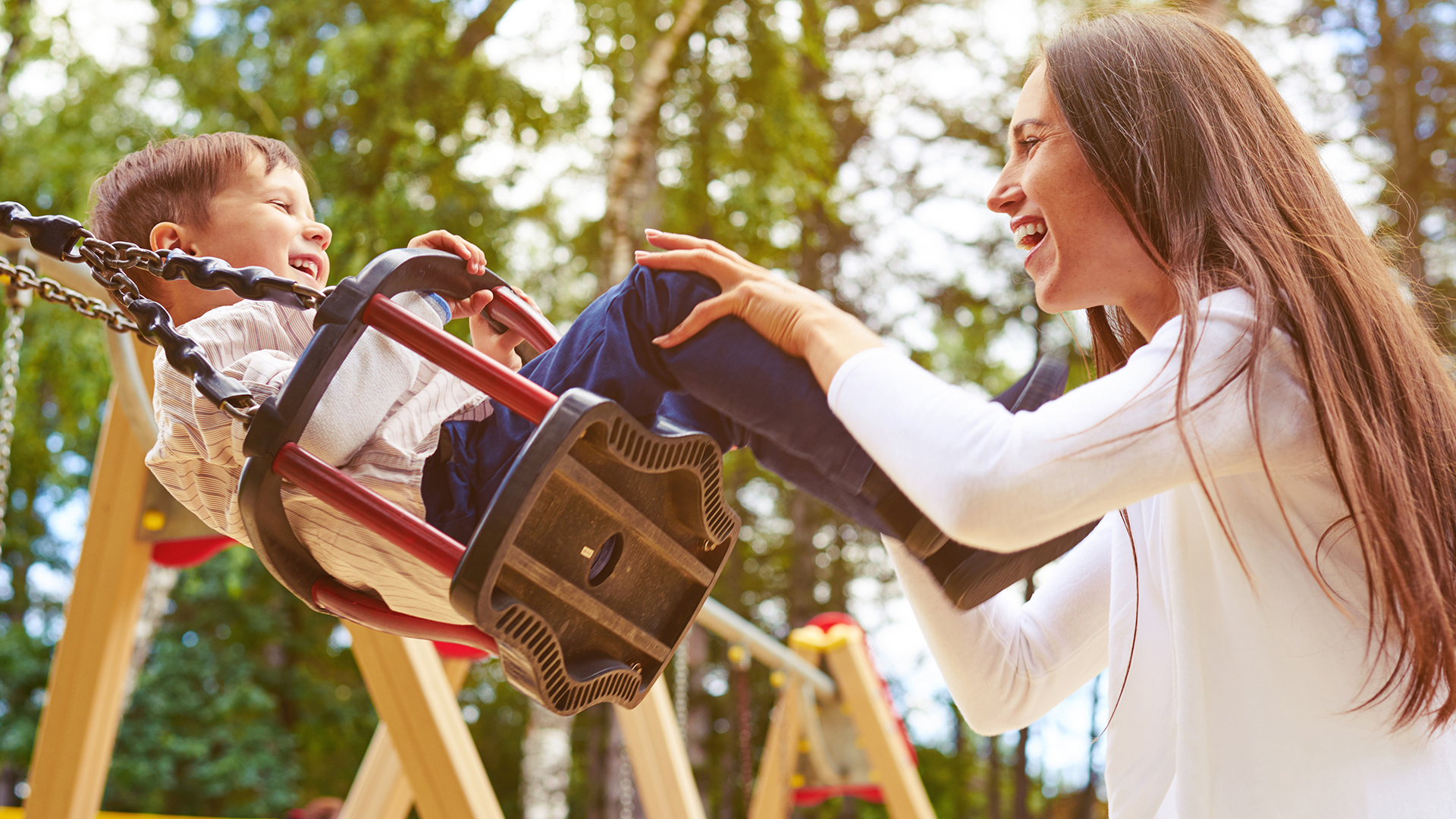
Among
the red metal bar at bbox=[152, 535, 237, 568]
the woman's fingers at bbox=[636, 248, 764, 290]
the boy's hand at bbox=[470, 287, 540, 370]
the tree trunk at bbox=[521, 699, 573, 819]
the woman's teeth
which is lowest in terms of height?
the tree trunk at bbox=[521, 699, 573, 819]

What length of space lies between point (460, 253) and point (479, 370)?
16.8 inches

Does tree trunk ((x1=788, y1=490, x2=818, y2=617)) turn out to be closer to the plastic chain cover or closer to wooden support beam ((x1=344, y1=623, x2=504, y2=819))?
wooden support beam ((x1=344, y1=623, x2=504, y2=819))

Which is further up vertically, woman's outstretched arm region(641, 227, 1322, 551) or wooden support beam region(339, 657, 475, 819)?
woman's outstretched arm region(641, 227, 1322, 551)

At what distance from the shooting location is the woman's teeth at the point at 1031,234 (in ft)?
4.18

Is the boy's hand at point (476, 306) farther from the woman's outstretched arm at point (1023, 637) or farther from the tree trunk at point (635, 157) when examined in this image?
the tree trunk at point (635, 157)

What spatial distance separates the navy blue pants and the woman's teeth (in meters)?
0.36

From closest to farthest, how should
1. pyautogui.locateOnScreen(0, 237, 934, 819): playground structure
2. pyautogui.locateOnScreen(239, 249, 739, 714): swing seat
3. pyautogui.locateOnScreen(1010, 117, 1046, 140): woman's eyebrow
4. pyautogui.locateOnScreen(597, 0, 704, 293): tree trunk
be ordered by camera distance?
pyautogui.locateOnScreen(239, 249, 739, 714): swing seat < pyautogui.locateOnScreen(1010, 117, 1046, 140): woman's eyebrow < pyautogui.locateOnScreen(0, 237, 934, 819): playground structure < pyautogui.locateOnScreen(597, 0, 704, 293): tree trunk

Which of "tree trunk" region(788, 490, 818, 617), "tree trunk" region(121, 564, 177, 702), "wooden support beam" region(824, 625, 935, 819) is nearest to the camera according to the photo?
"wooden support beam" region(824, 625, 935, 819)

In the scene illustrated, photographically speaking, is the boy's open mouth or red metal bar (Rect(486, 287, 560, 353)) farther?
the boy's open mouth

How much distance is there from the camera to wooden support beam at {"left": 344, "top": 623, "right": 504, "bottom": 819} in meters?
2.38

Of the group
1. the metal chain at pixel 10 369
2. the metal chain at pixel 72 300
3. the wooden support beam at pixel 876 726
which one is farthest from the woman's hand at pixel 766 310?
the wooden support beam at pixel 876 726

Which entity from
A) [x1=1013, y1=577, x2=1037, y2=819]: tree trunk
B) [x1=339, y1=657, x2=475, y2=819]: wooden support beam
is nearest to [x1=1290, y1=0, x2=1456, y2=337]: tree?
[x1=1013, y1=577, x2=1037, y2=819]: tree trunk

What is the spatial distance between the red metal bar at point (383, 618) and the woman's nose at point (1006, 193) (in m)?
0.79

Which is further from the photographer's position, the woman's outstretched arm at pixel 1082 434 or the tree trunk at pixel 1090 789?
the tree trunk at pixel 1090 789
